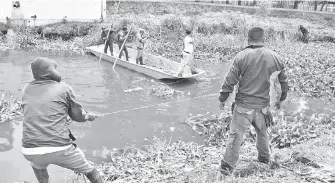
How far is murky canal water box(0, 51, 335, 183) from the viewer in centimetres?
604

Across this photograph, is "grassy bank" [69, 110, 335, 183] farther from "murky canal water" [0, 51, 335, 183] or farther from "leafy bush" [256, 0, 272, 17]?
"leafy bush" [256, 0, 272, 17]

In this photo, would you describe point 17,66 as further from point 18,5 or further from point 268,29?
point 268,29

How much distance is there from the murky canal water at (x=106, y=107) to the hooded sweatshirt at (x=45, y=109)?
6.89ft

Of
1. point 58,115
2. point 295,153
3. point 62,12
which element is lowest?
point 295,153

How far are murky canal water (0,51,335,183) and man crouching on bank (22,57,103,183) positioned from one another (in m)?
1.99

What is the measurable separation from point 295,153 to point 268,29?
17731mm

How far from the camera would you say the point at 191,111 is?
346 inches

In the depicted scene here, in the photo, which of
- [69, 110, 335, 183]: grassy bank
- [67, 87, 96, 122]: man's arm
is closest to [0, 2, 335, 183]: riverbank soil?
[69, 110, 335, 183]: grassy bank

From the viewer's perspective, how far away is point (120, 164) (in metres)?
5.08

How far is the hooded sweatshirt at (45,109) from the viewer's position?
306cm

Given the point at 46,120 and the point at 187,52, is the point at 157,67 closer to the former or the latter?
the point at 187,52

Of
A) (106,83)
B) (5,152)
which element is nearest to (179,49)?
(106,83)

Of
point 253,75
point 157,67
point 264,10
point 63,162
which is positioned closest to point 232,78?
point 253,75

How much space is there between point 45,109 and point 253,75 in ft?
7.93
